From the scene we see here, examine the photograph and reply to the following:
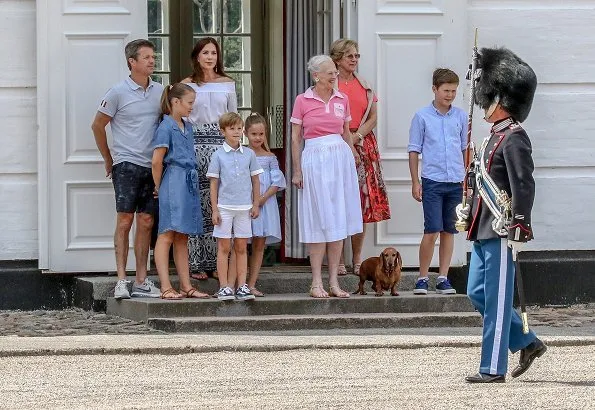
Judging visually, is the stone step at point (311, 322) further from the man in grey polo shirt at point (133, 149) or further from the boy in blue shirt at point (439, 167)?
the man in grey polo shirt at point (133, 149)

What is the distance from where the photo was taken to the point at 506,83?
8234 mm

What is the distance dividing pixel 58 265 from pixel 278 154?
2698 mm

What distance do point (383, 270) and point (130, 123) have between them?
2041 mm

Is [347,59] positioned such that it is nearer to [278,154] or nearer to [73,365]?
[278,154]

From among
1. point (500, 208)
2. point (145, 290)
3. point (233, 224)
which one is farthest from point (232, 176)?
point (500, 208)

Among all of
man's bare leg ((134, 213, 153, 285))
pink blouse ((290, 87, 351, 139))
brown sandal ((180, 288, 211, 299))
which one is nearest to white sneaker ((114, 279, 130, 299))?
man's bare leg ((134, 213, 153, 285))

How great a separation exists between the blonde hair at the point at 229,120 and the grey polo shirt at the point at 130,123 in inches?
20.4

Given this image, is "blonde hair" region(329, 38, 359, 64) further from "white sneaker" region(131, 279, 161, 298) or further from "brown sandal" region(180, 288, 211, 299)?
"white sneaker" region(131, 279, 161, 298)

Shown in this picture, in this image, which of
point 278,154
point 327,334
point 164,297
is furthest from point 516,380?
point 278,154

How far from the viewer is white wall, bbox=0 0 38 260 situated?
11.6 m

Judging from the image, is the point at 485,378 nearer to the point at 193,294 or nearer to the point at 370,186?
the point at 193,294

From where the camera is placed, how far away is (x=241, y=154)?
10.9 meters

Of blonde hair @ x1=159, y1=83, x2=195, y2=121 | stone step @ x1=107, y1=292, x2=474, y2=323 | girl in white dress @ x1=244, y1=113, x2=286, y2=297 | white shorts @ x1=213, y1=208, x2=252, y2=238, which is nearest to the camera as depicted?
stone step @ x1=107, y1=292, x2=474, y2=323

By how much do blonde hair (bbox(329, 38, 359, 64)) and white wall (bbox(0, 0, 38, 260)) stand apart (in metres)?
2.18
